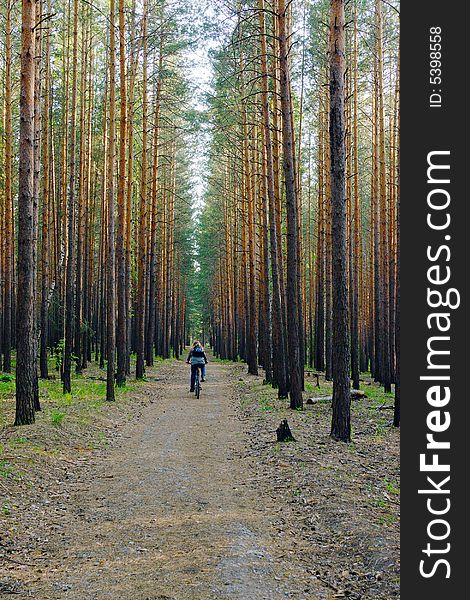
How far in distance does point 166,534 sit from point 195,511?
79cm

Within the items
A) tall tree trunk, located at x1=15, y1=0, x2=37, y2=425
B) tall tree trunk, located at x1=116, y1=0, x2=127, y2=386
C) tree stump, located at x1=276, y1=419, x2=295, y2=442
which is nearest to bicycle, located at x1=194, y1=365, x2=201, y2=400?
tall tree trunk, located at x1=116, y1=0, x2=127, y2=386

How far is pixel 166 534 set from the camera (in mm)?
6035

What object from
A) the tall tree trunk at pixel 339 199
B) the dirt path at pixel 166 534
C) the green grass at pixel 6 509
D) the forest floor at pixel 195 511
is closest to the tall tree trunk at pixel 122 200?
the forest floor at pixel 195 511

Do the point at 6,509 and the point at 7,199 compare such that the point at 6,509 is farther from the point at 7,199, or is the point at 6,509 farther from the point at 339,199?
the point at 7,199

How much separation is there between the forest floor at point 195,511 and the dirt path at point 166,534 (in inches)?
0.7

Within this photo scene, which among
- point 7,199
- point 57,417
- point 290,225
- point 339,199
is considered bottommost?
point 57,417

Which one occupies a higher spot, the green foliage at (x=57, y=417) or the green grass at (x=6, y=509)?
the green foliage at (x=57, y=417)

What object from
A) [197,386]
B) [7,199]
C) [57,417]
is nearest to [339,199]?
[57,417]

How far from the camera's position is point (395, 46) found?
20.2 m

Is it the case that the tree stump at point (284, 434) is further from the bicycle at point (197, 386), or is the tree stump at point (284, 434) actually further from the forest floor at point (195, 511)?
the bicycle at point (197, 386)

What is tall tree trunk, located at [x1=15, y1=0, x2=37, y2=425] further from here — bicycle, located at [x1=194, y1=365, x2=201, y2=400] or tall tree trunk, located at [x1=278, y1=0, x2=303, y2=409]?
bicycle, located at [x1=194, y1=365, x2=201, y2=400]

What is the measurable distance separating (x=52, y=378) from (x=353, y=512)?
15631 mm

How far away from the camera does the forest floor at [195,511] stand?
4941 mm

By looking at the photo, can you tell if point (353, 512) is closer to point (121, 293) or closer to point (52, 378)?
point (121, 293)
